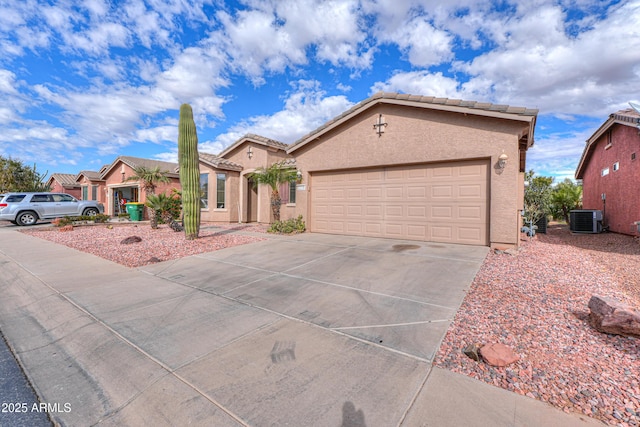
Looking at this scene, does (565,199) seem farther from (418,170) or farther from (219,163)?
(219,163)

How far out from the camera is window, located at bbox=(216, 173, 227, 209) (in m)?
14.8

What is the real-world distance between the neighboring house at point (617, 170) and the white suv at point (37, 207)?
24814mm

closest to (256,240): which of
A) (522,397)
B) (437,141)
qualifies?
(437,141)

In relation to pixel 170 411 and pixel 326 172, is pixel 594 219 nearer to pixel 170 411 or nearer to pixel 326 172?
pixel 326 172

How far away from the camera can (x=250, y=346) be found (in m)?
2.81

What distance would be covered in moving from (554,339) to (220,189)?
47.6ft

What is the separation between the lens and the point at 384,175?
9.32 m

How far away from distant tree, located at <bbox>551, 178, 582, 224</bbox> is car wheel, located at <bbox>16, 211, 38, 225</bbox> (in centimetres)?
2803

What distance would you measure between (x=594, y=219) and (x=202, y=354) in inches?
583

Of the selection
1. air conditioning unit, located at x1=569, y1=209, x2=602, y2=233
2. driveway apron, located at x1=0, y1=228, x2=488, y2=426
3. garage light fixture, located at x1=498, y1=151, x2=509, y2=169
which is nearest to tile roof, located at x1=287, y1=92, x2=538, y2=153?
garage light fixture, located at x1=498, y1=151, x2=509, y2=169

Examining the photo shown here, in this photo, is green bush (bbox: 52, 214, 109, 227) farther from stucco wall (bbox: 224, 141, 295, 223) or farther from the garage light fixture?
the garage light fixture

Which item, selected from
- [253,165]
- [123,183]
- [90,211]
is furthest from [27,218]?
[253,165]

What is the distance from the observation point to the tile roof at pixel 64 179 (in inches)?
1148

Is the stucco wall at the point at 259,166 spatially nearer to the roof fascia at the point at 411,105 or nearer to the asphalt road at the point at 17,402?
the roof fascia at the point at 411,105
